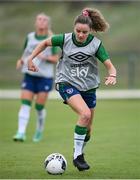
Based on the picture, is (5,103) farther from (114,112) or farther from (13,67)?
(13,67)

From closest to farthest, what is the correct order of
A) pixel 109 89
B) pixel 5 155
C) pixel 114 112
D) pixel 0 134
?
1. pixel 5 155
2. pixel 0 134
3. pixel 114 112
4. pixel 109 89

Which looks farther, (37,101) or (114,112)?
(114,112)

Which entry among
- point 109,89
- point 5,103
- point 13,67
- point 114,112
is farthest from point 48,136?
point 13,67

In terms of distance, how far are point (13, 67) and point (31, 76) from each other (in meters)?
18.2

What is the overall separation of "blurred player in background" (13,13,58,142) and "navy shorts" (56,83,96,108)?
12.9ft

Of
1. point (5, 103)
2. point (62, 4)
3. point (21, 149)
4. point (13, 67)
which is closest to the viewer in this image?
point (21, 149)

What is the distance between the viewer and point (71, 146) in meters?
12.5

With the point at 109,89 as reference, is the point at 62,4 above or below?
above

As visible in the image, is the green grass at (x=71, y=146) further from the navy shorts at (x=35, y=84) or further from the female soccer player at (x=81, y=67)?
the navy shorts at (x=35, y=84)

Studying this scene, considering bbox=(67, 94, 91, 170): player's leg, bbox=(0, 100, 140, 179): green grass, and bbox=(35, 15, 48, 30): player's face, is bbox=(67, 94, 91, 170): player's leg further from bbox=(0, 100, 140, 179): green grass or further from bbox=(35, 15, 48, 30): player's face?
bbox=(35, 15, 48, 30): player's face

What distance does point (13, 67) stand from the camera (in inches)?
1259

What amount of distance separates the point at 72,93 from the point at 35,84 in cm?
456

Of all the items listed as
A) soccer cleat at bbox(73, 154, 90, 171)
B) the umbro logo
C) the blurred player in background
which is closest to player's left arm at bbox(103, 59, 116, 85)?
the umbro logo

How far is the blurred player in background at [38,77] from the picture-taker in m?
13.6
